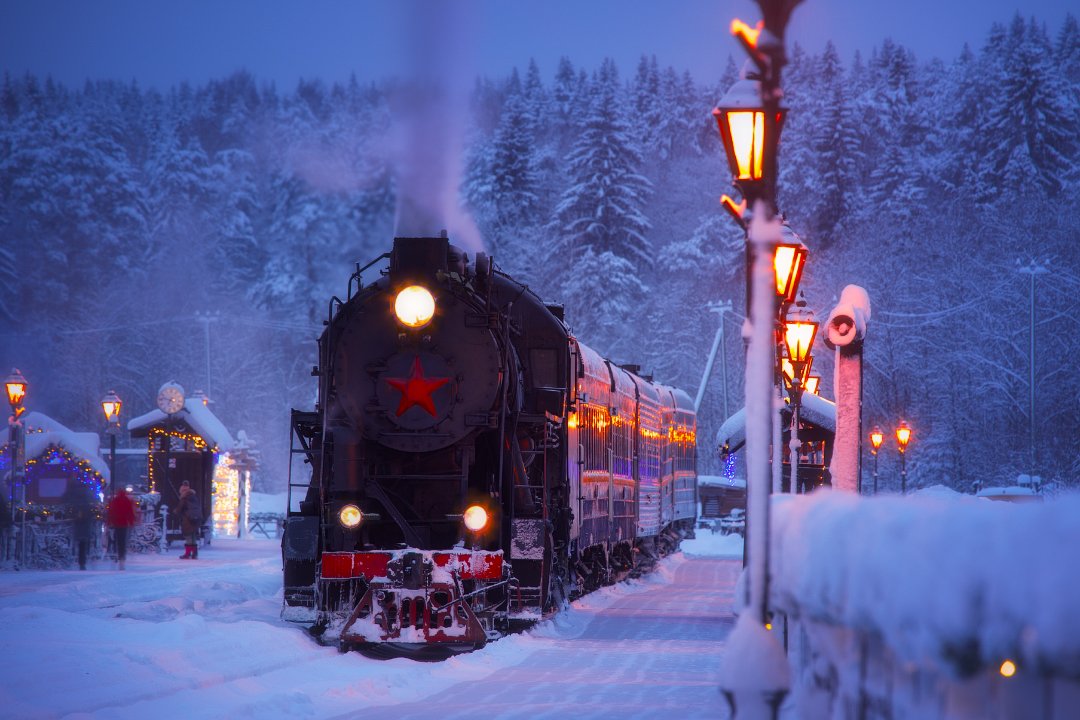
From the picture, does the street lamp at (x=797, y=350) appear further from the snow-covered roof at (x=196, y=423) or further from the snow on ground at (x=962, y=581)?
the snow-covered roof at (x=196, y=423)

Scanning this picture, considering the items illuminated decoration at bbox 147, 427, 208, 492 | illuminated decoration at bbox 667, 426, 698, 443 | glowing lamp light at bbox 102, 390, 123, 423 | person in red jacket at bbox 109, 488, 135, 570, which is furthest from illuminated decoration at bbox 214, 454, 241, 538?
illuminated decoration at bbox 667, 426, 698, 443

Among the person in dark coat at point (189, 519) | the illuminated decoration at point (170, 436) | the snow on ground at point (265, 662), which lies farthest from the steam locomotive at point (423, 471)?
the illuminated decoration at point (170, 436)

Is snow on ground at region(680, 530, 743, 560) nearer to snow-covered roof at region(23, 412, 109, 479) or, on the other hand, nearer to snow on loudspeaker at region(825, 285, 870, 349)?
snow-covered roof at region(23, 412, 109, 479)

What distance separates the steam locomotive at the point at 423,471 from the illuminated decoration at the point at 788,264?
9.67ft

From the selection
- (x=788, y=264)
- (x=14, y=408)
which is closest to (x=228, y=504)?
(x=14, y=408)

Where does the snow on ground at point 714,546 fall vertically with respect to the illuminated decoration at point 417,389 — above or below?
below

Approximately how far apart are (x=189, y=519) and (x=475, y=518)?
20600 mm

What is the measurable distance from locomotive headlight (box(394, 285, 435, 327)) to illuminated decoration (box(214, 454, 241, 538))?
3401 cm

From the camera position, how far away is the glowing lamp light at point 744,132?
28.1 ft

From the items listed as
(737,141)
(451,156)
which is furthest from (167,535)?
(737,141)

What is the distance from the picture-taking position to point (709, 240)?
82.2 metres

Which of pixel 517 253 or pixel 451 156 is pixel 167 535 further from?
pixel 517 253

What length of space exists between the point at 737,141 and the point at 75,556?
2513cm

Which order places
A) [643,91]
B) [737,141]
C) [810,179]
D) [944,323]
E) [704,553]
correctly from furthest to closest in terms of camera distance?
1. [643,91]
2. [810,179]
3. [944,323]
4. [704,553]
5. [737,141]
